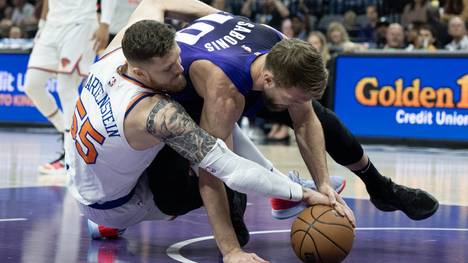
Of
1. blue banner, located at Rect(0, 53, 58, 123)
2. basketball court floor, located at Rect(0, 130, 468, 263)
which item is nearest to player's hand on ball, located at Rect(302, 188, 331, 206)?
basketball court floor, located at Rect(0, 130, 468, 263)

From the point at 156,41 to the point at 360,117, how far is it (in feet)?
25.8

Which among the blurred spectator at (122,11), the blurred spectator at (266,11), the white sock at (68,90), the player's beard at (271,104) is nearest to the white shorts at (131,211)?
the player's beard at (271,104)

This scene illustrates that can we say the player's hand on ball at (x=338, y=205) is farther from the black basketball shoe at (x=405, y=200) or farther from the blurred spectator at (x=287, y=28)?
the blurred spectator at (x=287, y=28)

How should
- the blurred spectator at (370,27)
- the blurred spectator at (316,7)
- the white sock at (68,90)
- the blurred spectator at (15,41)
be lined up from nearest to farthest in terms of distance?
the white sock at (68,90)
the blurred spectator at (15,41)
the blurred spectator at (370,27)
the blurred spectator at (316,7)

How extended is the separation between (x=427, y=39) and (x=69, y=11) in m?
5.58

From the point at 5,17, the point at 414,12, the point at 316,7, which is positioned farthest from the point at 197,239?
the point at 5,17

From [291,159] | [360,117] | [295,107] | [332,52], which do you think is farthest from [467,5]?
[295,107]

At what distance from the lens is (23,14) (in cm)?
1680

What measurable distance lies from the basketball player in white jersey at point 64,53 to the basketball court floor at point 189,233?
71 centimetres

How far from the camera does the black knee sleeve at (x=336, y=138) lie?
15.7 feet

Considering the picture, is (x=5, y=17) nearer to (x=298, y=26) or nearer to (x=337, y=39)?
(x=298, y=26)

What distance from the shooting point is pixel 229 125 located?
12.7 ft

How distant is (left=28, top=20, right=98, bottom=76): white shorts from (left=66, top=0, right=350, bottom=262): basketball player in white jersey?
3.44 m

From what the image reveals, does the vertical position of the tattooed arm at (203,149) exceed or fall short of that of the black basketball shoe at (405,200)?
it exceeds it
